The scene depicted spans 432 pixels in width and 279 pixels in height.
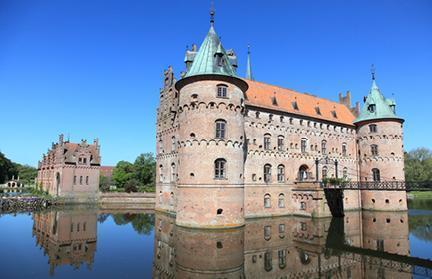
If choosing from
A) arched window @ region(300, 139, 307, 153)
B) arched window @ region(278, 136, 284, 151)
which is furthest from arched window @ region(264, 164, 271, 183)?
arched window @ region(300, 139, 307, 153)

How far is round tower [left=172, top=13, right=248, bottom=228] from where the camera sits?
24.4m

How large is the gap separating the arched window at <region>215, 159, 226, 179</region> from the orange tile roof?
7888 mm

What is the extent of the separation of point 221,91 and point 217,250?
1322 cm

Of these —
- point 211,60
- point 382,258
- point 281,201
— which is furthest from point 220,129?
point 382,258

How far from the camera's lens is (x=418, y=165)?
74188 mm

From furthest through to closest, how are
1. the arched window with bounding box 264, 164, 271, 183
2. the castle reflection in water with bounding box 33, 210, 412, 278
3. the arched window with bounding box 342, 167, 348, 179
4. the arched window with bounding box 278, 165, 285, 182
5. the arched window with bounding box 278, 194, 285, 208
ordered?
the arched window with bounding box 342, 167, 348, 179
the arched window with bounding box 278, 165, 285, 182
the arched window with bounding box 278, 194, 285, 208
the arched window with bounding box 264, 164, 271, 183
the castle reflection in water with bounding box 33, 210, 412, 278

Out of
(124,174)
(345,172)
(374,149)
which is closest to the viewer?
(374,149)

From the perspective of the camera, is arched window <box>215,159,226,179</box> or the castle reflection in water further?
arched window <box>215,159,226,179</box>

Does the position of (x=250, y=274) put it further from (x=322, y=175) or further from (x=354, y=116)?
(x=354, y=116)

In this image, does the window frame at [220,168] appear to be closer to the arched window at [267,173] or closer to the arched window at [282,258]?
the arched window at [267,173]

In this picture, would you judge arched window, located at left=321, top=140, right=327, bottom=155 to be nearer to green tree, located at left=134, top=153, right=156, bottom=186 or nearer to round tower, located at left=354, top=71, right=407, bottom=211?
round tower, located at left=354, top=71, right=407, bottom=211

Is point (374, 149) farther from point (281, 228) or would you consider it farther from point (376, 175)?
point (281, 228)

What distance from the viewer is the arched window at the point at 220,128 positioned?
84.2ft

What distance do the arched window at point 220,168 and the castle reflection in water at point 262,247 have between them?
4.35 meters
